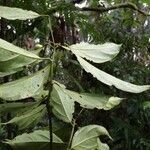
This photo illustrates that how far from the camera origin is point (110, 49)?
1.97 ft

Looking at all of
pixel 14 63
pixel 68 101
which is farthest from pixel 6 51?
pixel 68 101

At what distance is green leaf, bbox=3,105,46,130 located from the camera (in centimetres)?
58

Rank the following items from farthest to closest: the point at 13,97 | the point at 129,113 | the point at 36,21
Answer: the point at 129,113 → the point at 36,21 → the point at 13,97

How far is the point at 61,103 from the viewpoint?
0.55 meters

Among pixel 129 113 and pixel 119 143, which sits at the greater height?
pixel 129 113

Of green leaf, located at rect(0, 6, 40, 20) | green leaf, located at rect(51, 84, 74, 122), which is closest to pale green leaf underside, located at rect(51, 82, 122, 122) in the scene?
green leaf, located at rect(51, 84, 74, 122)

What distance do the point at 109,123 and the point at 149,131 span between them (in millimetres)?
271

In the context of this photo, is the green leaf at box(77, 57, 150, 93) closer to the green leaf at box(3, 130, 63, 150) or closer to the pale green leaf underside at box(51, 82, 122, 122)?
the pale green leaf underside at box(51, 82, 122, 122)

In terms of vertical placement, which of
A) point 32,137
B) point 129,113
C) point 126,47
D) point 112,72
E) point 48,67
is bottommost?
point 129,113

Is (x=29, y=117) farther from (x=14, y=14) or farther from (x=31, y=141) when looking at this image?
(x=14, y=14)

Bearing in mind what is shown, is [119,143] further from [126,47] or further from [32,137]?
[32,137]

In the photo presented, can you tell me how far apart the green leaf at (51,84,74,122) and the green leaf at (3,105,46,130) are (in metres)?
0.02

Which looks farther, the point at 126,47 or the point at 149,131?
the point at 149,131

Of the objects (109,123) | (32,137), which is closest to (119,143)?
(109,123)
